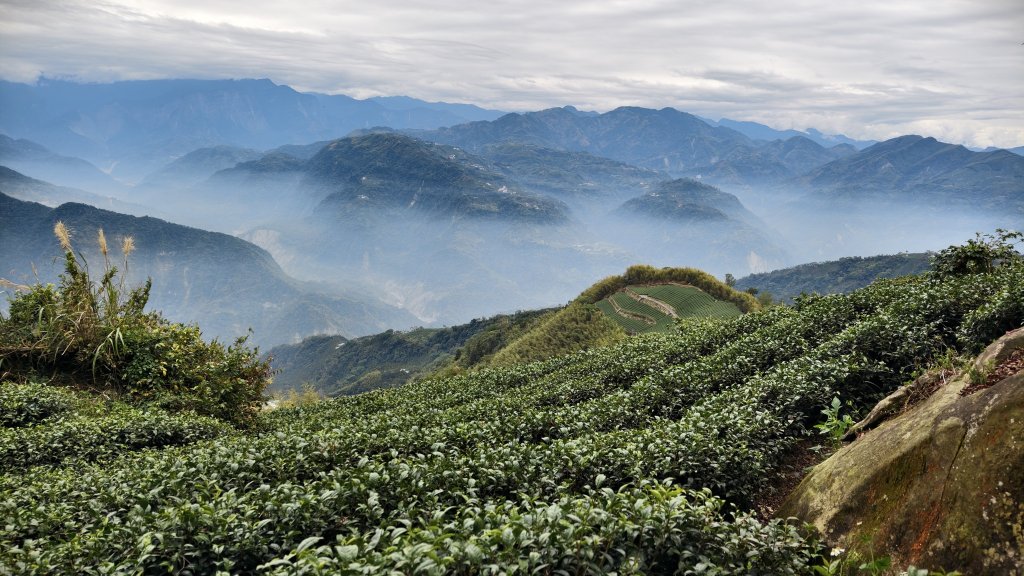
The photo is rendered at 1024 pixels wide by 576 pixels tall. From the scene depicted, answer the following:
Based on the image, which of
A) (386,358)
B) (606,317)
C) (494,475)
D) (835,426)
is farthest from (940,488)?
(386,358)

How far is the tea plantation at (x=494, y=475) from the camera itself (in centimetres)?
501

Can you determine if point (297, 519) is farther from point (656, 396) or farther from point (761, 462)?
point (656, 396)

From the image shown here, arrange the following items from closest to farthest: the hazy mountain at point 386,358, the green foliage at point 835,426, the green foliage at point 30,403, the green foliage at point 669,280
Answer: the green foliage at point 835,426 → the green foliage at point 30,403 → the green foliage at point 669,280 → the hazy mountain at point 386,358

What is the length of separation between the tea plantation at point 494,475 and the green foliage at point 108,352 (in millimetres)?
1531

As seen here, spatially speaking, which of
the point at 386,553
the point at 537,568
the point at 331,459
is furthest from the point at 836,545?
the point at 331,459

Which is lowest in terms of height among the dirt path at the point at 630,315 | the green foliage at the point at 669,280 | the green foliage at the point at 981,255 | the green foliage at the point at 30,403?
the dirt path at the point at 630,315

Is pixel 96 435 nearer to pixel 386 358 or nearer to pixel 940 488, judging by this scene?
pixel 940 488

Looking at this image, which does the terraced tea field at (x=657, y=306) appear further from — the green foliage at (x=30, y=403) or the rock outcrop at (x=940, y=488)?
the rock outcrop at (x=940, y=488)

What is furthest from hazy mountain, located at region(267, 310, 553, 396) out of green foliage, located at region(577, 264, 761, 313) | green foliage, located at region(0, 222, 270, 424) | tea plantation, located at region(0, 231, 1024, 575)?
tea plantation, located at region(0, 231, 1024, 575)

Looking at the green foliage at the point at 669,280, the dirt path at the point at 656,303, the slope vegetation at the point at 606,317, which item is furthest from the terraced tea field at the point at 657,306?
the green foliage at the point at 669,280

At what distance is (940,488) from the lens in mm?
5785

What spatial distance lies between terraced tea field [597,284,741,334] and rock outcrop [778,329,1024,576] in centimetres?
5707

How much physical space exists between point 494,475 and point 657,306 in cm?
6820

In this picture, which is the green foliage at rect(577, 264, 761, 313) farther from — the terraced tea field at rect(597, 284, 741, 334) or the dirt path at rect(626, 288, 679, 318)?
the dirt path at rect(626, 288, 679, 318)
